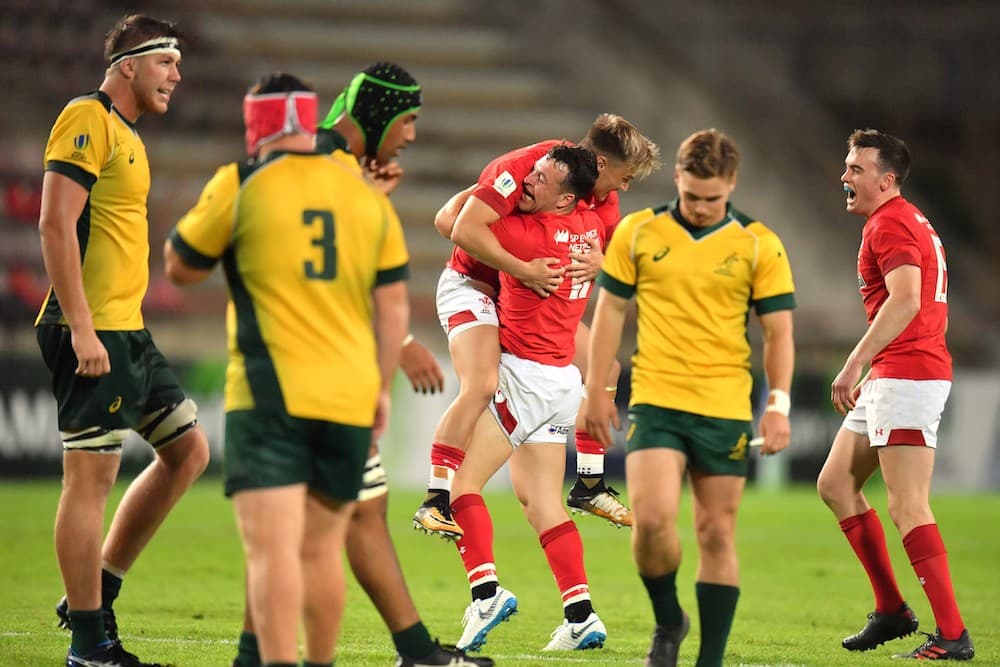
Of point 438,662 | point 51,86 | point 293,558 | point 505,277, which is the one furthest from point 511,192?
point 51,86

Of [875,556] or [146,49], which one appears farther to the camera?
[875,556]

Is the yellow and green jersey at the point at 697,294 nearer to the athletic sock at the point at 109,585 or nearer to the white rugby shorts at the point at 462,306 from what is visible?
the white rugby shorts at the point at 462,306

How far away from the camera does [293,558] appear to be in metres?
4.78

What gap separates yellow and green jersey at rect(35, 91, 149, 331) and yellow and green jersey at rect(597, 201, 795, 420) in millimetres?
2027

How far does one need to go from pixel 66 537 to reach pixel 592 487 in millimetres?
2772

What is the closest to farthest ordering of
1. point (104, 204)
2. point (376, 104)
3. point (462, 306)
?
1. point (376, 104)
2. point (104, 204)
3. point (462, 306)

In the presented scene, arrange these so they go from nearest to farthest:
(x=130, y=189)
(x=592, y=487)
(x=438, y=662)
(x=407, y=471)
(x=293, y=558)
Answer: (x=293, y=558)
(x=438, y=662)
(x=130, y=189)
(x=592, y=487)
(x=407, y=471)

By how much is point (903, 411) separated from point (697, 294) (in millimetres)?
1864

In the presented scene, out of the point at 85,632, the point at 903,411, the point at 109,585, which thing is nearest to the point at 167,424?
the point at 109,585

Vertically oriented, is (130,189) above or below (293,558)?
above

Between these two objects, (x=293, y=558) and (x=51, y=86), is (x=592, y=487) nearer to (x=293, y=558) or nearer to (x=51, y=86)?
(x=293, y=558)

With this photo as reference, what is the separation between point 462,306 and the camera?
7.59 m

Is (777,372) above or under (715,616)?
above

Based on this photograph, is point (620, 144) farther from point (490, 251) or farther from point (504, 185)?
point (490, 251)
